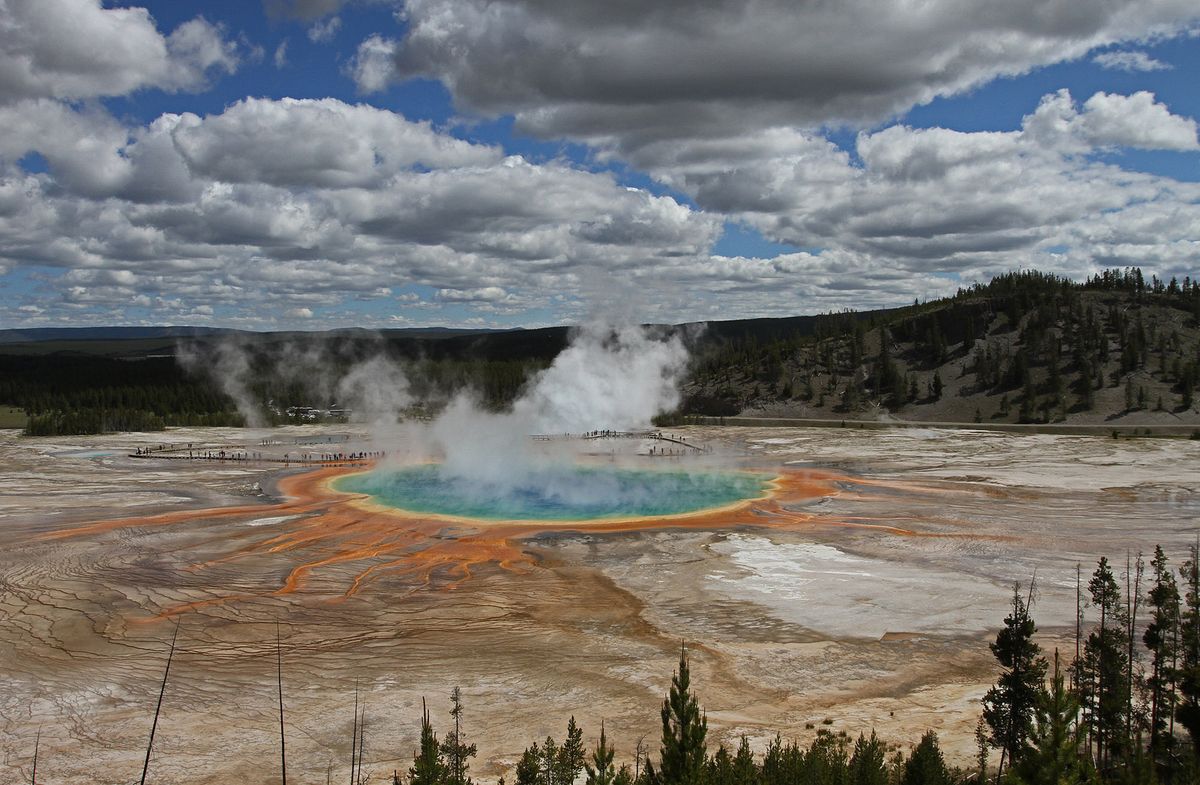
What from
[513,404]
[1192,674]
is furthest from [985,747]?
[513,404]

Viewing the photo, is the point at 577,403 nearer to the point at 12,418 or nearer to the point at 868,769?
the point at 868,769

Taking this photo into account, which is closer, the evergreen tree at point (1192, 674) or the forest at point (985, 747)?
the forest at point (985, 747)

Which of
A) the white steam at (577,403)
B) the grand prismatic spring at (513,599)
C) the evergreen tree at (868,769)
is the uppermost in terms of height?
the white steam at (577,403)

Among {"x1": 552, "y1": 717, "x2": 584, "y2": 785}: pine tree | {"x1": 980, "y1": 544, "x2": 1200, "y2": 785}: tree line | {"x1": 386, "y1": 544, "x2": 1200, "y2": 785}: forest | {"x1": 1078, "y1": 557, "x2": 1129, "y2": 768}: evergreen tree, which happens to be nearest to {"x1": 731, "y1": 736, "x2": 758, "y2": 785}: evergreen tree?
{"x1": 386, "y1": 544, "x2": 1200, "y2": 785}: forest

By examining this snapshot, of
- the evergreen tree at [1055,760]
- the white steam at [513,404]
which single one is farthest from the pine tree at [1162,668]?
the white steam at [513,404]

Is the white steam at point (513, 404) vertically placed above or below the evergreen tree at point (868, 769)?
above

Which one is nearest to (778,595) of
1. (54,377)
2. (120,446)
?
(120,446)

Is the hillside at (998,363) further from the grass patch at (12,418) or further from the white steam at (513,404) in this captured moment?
the grass patch at (12,418)
